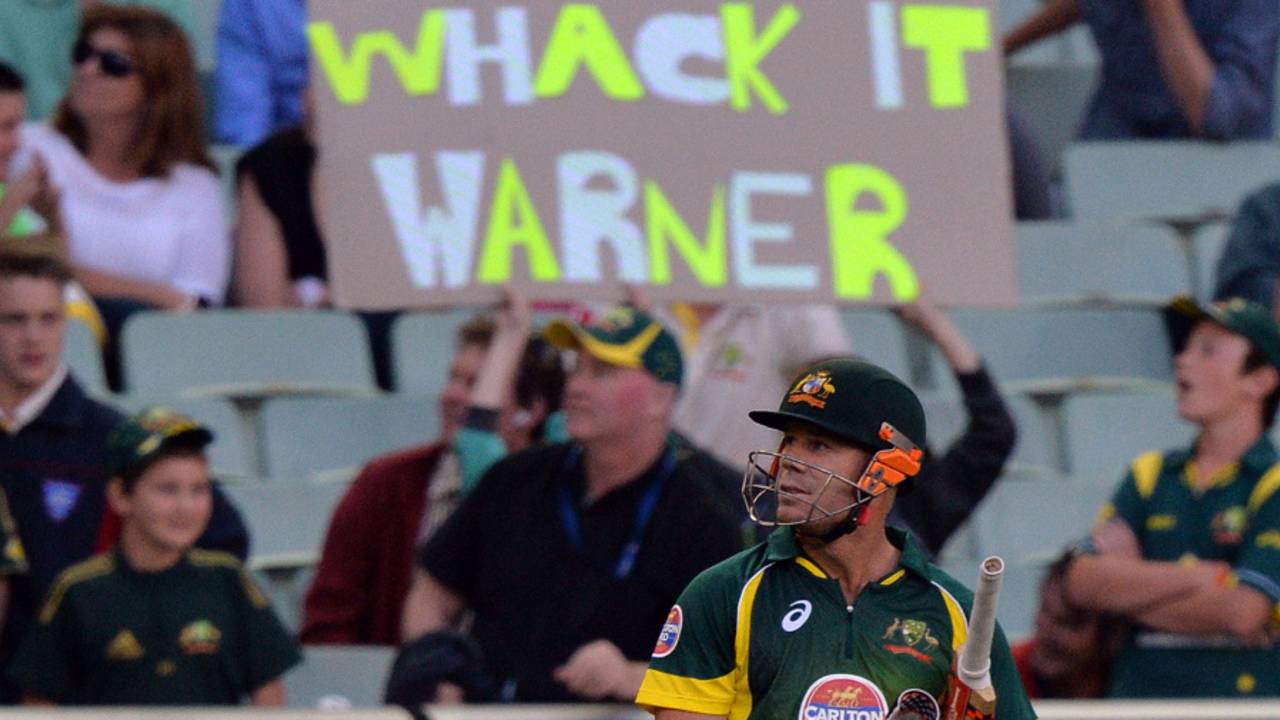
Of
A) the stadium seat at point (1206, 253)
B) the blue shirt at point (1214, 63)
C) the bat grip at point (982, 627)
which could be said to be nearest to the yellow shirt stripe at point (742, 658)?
the bat grip at point (982, 627)

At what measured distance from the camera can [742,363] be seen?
290 inches

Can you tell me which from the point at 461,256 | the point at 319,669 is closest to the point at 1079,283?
the point at 461,256

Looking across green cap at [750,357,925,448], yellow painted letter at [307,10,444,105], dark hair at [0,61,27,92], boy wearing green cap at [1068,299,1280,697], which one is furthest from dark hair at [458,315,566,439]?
green cap at [750,357,925,448]

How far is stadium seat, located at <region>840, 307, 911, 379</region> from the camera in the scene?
8.48m

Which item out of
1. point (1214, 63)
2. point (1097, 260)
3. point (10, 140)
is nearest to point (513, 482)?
point (10, 140)

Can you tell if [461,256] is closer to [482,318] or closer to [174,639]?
[482,318]

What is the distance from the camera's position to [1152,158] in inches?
369

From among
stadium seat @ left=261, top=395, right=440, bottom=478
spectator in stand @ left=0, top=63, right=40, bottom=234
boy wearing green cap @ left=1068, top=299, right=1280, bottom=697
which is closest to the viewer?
boy wearing green cap @ left=1068, top=299, right=1280, bottom=697

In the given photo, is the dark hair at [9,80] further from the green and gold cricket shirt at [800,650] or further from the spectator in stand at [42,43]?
the green and gold cricket shirt at [800,650]

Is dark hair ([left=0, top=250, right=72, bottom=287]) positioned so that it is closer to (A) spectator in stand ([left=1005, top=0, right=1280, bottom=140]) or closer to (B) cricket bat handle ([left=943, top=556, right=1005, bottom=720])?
(B) cricket bat handle ([left=943, top=556, right=1005, bottom=720])

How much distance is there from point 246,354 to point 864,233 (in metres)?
2.31

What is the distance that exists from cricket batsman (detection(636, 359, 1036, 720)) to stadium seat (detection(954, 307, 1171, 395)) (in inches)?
192

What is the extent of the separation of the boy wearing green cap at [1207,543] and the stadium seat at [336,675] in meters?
1.81

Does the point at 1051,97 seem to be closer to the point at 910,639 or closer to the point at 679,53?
the point at 679,53
